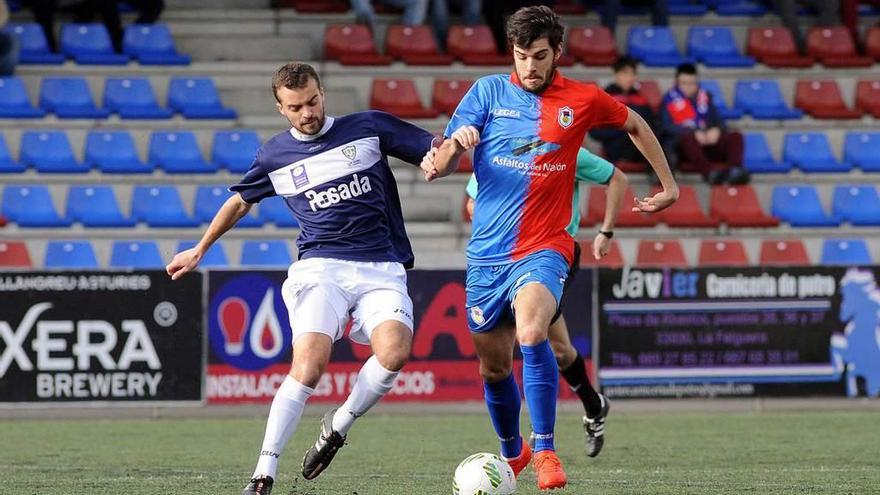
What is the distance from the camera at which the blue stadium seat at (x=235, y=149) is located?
16484mm

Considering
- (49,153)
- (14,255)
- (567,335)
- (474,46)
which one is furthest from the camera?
(474,46)

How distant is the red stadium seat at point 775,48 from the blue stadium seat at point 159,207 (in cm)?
754

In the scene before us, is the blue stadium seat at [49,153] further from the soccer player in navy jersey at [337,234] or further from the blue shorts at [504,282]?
the blue shorts at [504,282]

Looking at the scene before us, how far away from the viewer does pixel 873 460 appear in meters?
9.21

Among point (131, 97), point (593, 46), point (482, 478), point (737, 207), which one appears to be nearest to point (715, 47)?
point (593, 46)

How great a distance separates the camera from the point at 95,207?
622 inches

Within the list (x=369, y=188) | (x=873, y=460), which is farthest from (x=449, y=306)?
(x=369, y=188)

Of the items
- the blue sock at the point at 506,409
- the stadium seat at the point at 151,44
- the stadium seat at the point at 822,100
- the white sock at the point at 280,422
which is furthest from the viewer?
the stadium seat at the point at 822,100

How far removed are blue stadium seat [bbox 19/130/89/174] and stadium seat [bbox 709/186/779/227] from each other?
6.75 meters

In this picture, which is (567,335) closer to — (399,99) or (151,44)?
(399,99)

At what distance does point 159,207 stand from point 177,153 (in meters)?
0.95

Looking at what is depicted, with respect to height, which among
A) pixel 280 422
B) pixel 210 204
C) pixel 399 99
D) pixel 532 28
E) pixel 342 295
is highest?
pixel 532 28

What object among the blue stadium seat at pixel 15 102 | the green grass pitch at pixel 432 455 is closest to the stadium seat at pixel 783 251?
the green grass pitch at pixel 432 455

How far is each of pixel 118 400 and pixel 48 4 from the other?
6.50 m
